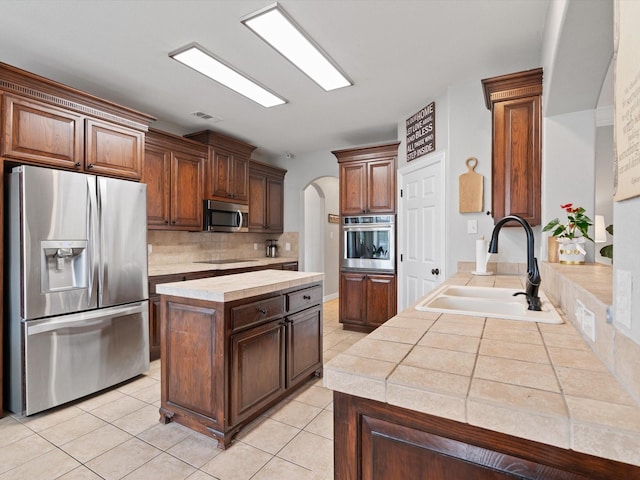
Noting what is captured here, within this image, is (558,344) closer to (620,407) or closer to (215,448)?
(620,407)

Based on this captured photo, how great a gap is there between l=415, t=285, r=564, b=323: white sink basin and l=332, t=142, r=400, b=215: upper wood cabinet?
7.59 feet

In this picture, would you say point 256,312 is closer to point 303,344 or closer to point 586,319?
point 303,344

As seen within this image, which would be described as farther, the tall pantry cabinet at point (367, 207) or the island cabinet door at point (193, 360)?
the tall pantry cabinet at point (367, 207)

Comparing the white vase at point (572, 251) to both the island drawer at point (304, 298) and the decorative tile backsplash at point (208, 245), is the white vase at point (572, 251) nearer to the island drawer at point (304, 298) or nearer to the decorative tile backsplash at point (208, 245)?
the island drawer at point (304, 298)

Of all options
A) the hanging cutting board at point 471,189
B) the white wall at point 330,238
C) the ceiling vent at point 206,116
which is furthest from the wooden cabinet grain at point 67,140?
the white wall at point 330,238

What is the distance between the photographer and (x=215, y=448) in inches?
76.3

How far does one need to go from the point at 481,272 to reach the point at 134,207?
9.47ft

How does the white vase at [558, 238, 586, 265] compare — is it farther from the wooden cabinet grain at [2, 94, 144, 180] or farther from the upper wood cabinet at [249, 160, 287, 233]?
the upper wood cabinet at [249, 160, 287, 233]

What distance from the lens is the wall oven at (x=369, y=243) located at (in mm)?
4199

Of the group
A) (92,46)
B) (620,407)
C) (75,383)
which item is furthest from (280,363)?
A: (92,46)

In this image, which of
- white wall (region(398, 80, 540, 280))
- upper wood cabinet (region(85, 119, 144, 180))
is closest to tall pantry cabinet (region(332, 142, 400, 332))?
white wall (region(398, 80, 540, 280))

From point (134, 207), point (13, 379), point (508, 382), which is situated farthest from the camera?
point (134, 207)

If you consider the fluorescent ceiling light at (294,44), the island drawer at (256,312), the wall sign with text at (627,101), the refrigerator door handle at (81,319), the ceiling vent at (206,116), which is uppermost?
the fluorescent ceiling light at (294,44)

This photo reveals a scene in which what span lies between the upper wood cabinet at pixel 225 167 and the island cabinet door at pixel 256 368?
8.05 feet
